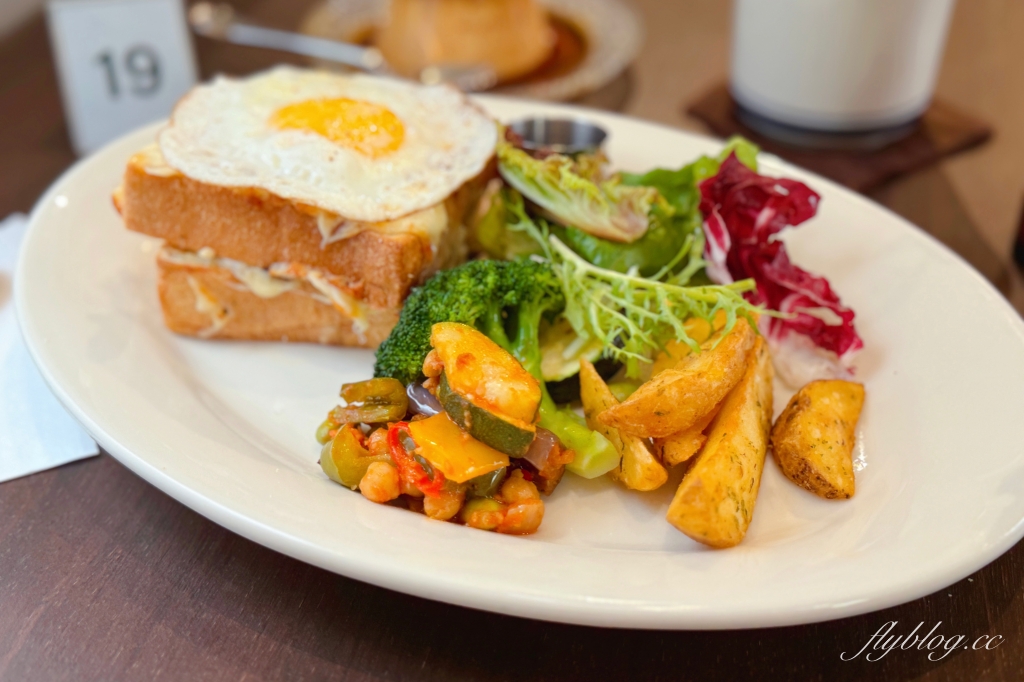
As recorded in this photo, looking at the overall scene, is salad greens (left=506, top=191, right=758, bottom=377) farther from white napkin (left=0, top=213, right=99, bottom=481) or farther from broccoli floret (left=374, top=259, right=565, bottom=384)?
white napkin (left=0, top=213, right=99, bottom=481)

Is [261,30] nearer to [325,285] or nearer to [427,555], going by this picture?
[325,285]

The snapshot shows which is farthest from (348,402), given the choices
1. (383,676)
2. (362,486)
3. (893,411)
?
(893,411)

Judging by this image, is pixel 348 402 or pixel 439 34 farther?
pixel 439 34

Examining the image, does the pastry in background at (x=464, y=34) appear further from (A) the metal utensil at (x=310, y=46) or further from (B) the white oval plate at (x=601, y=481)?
(B) the white oval plate at (x=601, y=481)

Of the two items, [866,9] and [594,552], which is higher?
[866,9]

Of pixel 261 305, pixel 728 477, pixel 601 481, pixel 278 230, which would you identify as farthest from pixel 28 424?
pixel 728 477

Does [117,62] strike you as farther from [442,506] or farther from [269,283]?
[442,506]

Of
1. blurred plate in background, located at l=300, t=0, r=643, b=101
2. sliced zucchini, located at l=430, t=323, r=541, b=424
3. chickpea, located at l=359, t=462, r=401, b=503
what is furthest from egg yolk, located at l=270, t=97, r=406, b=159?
blurred plate in background, located at l=300, t=0, r=643, b=101
